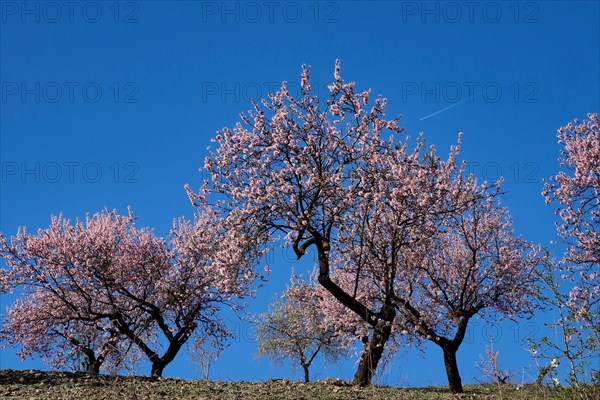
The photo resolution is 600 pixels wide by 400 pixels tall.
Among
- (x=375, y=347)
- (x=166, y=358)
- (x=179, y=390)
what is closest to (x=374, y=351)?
(x=375, y=347)

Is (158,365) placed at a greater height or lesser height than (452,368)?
greater

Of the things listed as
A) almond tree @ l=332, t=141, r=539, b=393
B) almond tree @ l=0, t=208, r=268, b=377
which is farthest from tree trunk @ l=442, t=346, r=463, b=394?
almond tree @ l=0, t=208, r=268, b=377

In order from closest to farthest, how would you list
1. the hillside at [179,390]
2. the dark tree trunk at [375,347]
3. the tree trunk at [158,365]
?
the hillside at [179,390] < the dark tree trunk at [375,347] < the tree trunk at [158,365]

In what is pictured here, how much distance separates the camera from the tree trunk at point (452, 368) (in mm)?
19938

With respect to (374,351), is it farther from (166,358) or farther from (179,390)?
(166,358)

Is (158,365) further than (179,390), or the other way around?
(158,365)

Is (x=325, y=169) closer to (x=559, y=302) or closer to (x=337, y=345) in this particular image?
(x=559, y=302)

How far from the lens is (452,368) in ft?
65.6

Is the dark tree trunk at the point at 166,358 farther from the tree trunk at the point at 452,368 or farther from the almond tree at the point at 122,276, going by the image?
the tree trunk at the point at 452,368

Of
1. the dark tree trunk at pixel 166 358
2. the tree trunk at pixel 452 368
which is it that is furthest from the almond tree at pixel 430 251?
the dark tree trunk at pixel 166 358

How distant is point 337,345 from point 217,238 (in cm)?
2019

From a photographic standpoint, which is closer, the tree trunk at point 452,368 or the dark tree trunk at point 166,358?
the tree trunk at point 452,368

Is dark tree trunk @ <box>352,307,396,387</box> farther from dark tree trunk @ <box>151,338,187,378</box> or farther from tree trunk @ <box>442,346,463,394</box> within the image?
dark tree trunk @ <box>151,338,187,378</box>

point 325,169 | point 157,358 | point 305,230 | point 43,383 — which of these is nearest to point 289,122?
point 325,169
